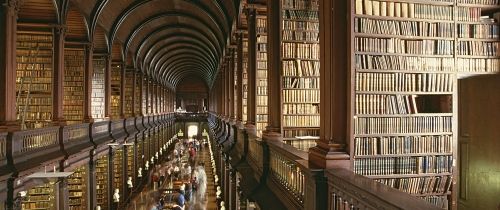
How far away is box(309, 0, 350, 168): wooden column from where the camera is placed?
11.3 ft

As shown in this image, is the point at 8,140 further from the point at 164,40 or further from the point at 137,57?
the point at 164,40

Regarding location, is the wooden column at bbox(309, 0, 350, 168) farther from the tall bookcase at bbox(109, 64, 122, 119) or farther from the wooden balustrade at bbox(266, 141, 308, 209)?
the tall bookcase at bbox(109, 64, 122, 119)

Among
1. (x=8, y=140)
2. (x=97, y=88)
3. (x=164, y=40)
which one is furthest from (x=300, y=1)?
(x=164, y=40)

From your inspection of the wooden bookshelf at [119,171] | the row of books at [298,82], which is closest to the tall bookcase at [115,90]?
the wooden bookshelf at [119,171]

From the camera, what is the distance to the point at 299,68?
619cm

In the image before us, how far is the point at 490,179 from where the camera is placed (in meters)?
5.11

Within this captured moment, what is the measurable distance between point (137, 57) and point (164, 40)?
289 centimetres

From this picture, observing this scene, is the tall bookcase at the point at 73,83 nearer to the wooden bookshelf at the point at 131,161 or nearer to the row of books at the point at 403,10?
the wooden bookshelf at the point at 131,161

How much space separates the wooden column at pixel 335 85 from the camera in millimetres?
3430

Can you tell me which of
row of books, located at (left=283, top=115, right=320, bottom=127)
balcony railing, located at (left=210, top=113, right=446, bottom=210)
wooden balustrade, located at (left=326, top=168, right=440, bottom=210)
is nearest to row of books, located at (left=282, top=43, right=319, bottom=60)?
row of books, located at (left=283, top=115, right=320, bottom=127)

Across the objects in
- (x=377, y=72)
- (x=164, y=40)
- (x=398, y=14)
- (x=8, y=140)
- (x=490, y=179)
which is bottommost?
(x=490, y=179)

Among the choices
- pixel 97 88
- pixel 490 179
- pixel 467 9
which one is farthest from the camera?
pixel 97 88

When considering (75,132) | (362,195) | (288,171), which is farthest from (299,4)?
(75,132)

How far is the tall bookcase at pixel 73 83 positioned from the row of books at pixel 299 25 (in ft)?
28.5
